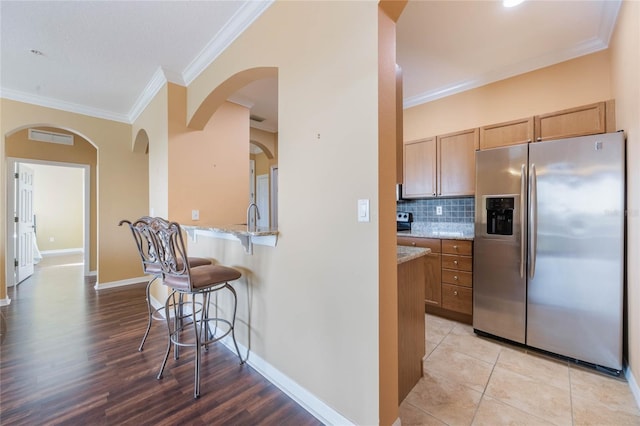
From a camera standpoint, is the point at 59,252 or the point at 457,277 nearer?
the point at 457,277

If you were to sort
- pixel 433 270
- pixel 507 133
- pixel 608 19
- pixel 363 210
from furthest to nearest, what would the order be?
pixel 433 270 → pixel 507 133 → pixel 608 19 → pixel 363 210

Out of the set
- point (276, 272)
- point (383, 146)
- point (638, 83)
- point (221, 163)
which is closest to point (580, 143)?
point (638, 83)

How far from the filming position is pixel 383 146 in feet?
4.31

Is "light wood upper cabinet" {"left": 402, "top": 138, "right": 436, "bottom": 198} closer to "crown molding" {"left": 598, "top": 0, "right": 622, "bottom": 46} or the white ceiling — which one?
the white ceiling

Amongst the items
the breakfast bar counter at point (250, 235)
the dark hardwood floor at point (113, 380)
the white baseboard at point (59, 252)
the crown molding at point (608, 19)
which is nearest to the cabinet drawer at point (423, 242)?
the breakfast bar counter at point (250, 235)

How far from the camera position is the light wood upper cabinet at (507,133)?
8.63ft

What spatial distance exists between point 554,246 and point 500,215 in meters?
0.46

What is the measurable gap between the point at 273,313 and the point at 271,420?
1.97 feet

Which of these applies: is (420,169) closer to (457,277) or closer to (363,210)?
(457,277)

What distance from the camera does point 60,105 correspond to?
3.83m

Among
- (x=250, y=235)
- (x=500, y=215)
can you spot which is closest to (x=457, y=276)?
(x=500, y=215)

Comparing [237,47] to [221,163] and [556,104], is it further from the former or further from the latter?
[556,104]

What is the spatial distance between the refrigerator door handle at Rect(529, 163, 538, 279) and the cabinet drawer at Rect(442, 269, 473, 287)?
560 mm

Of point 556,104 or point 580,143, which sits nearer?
point 580,143
